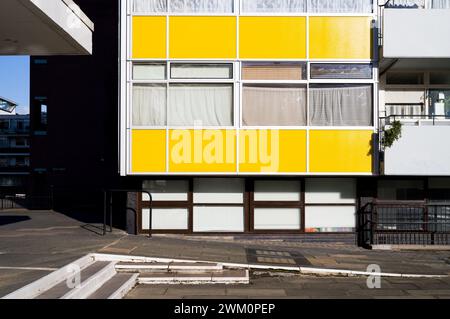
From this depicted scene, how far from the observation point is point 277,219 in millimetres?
13734

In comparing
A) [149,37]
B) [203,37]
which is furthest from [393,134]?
[149,37]

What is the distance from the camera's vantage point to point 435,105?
548 inches

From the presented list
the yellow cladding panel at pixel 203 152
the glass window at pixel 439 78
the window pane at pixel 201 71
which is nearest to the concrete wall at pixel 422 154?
the glass window at pixel 439 78

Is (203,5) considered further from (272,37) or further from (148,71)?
(148,71)

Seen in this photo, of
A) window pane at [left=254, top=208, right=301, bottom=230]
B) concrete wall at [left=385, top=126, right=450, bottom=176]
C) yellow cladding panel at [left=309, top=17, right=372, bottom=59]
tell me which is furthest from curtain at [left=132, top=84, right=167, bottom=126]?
concrete wall at [left=385, top=126, right=450, bottom=176]

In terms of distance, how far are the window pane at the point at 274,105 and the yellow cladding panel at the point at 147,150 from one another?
228 cm

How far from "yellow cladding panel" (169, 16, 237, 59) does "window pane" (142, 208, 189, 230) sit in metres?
4.09

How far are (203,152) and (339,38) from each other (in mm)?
4655

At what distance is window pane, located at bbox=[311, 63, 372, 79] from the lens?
531 inches

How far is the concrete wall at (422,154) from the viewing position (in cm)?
1300

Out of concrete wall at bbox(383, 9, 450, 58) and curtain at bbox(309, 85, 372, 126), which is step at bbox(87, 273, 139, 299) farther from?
concrete wall at bbox(383, 9, 450, 58)

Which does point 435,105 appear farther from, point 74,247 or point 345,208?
point 74,247

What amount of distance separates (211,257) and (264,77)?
5.40 m
